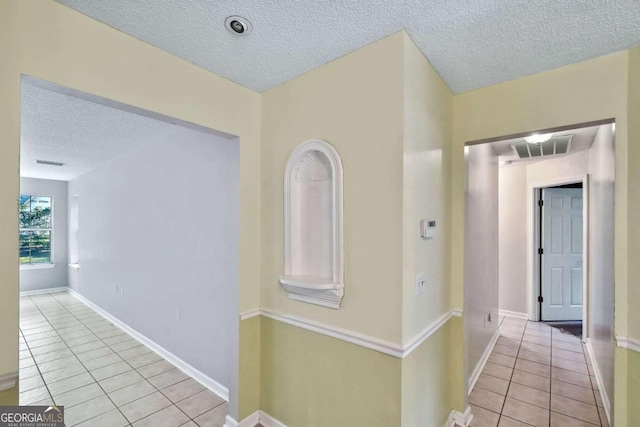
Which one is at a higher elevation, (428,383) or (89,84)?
(89,84)

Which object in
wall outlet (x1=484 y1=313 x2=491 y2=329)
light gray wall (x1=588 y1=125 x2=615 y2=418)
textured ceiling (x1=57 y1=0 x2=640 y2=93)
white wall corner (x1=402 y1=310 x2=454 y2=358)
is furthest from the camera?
wall outlet (x1=484 y1=313 x2=491 y2=329)

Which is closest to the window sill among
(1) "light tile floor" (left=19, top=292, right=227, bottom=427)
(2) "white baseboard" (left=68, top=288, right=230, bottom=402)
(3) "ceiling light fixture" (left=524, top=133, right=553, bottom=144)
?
(1) "light tile floor" (left=19, top=292, right=227, bottom=427)

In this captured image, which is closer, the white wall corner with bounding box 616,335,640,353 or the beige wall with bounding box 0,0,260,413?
the beige wall with bounding box 0,0,260,413

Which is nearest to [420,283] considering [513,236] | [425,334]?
[425,334]

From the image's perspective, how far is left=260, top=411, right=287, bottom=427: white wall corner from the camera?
6.57 ft

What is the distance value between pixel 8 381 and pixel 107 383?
73.3 inches

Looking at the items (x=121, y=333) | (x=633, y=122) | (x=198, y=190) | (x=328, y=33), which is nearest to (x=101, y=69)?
(x=328, y=33)

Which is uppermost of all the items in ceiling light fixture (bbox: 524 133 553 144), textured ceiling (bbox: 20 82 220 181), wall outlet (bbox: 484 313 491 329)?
textured ceiling (bbox: 20 82 220 181)

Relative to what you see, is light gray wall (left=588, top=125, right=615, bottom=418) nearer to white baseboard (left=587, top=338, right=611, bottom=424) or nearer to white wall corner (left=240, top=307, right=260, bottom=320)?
white baseboard (left=587, top=338, right=611, bottom=424)

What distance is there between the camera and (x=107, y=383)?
8.61 feet

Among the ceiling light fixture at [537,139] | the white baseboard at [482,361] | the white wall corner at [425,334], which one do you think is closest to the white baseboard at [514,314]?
the white baseboard at [482,361]

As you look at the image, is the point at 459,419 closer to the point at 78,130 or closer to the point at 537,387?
the point at 537,387

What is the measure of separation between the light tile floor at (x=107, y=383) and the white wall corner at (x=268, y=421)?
331 millimetres

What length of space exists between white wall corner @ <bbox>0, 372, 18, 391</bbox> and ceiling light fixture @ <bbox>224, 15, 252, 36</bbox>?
5.91 ft
